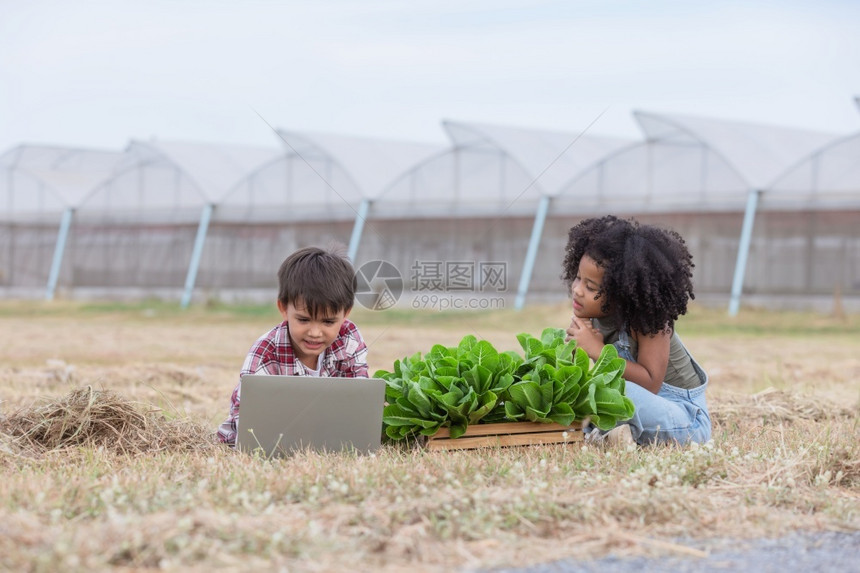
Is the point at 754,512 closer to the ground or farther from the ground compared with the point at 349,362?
closer to the ground

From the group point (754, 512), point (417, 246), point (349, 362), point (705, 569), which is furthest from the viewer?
point (417, 246)

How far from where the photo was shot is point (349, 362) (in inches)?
166

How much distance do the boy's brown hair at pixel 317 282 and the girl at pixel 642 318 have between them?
3.45 feet

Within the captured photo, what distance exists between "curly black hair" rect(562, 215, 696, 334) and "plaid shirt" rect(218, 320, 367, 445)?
3.71 feet

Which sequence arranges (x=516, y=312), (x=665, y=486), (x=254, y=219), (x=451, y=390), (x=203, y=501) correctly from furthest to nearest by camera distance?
(x=254, y=219), (x=516, y=312), (x=451, y=390), (x=665, y=486), (x=203, y=501)

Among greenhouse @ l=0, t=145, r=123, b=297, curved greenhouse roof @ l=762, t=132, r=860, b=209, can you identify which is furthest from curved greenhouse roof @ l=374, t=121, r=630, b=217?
greenhouse @ l=0, t=145, r=123, b=297

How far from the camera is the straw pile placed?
392 centimetres

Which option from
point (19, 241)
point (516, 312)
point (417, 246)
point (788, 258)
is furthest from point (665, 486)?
point (19, 241)

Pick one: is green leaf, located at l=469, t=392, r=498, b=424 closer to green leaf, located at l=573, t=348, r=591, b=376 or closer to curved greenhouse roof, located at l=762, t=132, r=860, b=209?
green leaf, located at l=573, t=348, r=591, b=376

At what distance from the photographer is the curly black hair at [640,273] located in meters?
4.03

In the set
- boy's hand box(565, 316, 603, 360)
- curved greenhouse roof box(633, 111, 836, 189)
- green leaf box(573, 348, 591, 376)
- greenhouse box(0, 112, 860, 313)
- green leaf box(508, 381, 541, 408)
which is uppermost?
curved greenhouse roof box(633, 111, 836, 189)

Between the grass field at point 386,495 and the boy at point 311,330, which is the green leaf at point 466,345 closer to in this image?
the boy at point 311,330

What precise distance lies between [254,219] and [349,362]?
54.0 feet

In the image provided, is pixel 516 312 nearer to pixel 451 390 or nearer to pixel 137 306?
pixel 137 306
